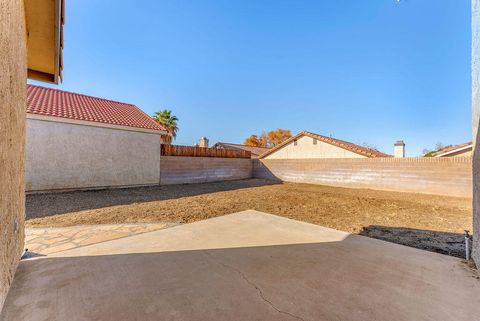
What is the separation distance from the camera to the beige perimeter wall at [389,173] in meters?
9.32

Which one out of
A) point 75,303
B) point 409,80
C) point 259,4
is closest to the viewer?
point 75,303

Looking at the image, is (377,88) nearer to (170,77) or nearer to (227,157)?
(227,157)

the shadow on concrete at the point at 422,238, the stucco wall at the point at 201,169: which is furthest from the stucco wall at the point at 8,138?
the stucco wall at the point at 201,169

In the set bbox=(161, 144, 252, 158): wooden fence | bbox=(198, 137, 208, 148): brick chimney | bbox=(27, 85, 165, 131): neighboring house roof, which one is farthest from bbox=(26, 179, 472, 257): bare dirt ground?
bbox=(198, 137, 208, 148): brick chimney

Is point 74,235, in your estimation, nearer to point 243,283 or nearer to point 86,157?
point 243,283

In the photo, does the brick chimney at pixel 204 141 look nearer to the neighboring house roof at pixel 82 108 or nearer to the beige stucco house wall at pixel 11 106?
the neighboring house roof at pixel 82 108

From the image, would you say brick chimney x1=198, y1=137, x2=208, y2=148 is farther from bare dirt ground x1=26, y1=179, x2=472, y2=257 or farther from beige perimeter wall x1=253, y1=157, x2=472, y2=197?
bare dirt ground x1=26, y1=179, x2=472, y2=257

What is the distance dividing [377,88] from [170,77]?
1663 cm

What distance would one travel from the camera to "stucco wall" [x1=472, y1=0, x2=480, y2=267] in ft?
8.48

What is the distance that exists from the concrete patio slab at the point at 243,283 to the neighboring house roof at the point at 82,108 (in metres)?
8.62

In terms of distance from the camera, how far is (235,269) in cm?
257

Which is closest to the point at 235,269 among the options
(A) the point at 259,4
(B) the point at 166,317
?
(B) the point at 166,317

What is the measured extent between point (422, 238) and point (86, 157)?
12070 mm

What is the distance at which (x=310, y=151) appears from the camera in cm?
1698
